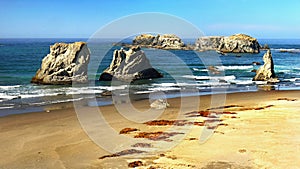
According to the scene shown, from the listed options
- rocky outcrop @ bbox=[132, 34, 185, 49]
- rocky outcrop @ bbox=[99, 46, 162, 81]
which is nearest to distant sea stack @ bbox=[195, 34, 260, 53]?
rocky outcrop @ bbox=[132, 34, 185, 49]

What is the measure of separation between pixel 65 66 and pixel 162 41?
128m

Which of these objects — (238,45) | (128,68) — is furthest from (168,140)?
(238,45)

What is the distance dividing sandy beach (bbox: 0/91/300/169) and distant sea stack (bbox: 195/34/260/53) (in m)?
118

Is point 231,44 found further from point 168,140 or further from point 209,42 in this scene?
point 168,140

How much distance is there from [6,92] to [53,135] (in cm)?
1757

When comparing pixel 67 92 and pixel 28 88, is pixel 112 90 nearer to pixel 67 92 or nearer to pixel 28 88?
pixel 67 92

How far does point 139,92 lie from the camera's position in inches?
1307

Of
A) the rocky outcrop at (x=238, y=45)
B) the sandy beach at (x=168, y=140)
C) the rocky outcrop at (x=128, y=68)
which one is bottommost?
the sandy beach at (x=168, y=140)

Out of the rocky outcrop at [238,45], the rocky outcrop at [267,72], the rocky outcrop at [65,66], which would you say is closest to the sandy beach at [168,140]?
the rocky outcrop at [65,66]

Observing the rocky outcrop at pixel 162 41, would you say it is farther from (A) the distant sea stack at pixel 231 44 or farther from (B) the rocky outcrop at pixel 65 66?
(B) the rocky outcrop at pixel 65 66

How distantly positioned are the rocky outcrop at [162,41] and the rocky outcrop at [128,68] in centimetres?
11059

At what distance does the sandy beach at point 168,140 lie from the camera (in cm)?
1230

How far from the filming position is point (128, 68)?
44.1 meters

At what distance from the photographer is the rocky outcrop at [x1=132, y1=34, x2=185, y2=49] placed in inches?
6319
